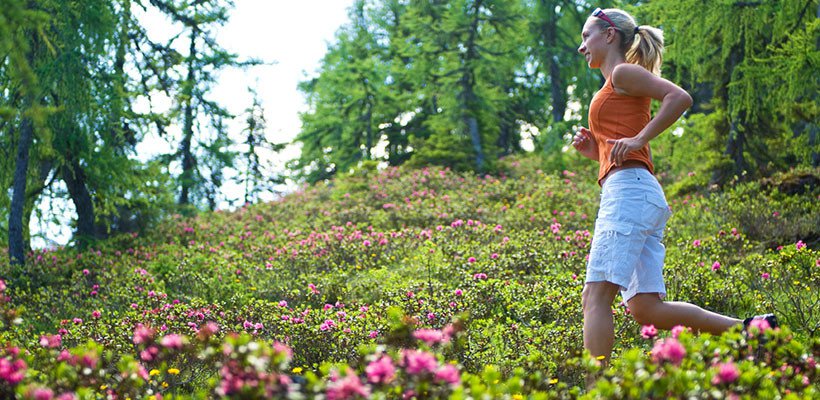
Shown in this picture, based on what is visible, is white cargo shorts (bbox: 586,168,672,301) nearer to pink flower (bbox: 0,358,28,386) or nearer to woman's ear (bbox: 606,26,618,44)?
woman's ear (bbox: 606,26,618,44)

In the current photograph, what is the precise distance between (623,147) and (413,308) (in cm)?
249

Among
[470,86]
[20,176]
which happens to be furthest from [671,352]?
[470,86]

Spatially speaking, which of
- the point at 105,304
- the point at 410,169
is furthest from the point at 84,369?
the point at 410,169

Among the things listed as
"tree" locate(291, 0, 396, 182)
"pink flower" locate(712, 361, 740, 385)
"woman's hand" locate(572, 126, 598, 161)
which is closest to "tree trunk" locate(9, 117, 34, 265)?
"woman's hand" locate(572, 126, 598, 161)

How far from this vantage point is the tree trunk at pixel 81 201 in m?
11.0

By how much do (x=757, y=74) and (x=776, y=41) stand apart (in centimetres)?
94

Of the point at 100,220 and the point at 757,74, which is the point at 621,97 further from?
the point at 100,220

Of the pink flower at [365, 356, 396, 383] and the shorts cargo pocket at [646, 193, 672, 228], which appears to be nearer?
the pink flower at [365, 356, 396, 383]

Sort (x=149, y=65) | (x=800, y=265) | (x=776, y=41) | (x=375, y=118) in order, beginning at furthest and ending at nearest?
(x=375, y=118), (x=149, y=65), (x=776, y=41), (x=800, y=265)

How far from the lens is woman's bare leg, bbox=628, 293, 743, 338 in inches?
133

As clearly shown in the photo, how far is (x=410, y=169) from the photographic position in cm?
1784

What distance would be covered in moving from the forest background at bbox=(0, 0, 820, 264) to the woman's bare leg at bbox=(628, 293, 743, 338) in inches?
126

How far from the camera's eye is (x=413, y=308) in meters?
5.29

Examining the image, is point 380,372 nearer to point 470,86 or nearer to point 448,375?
point 448,375
